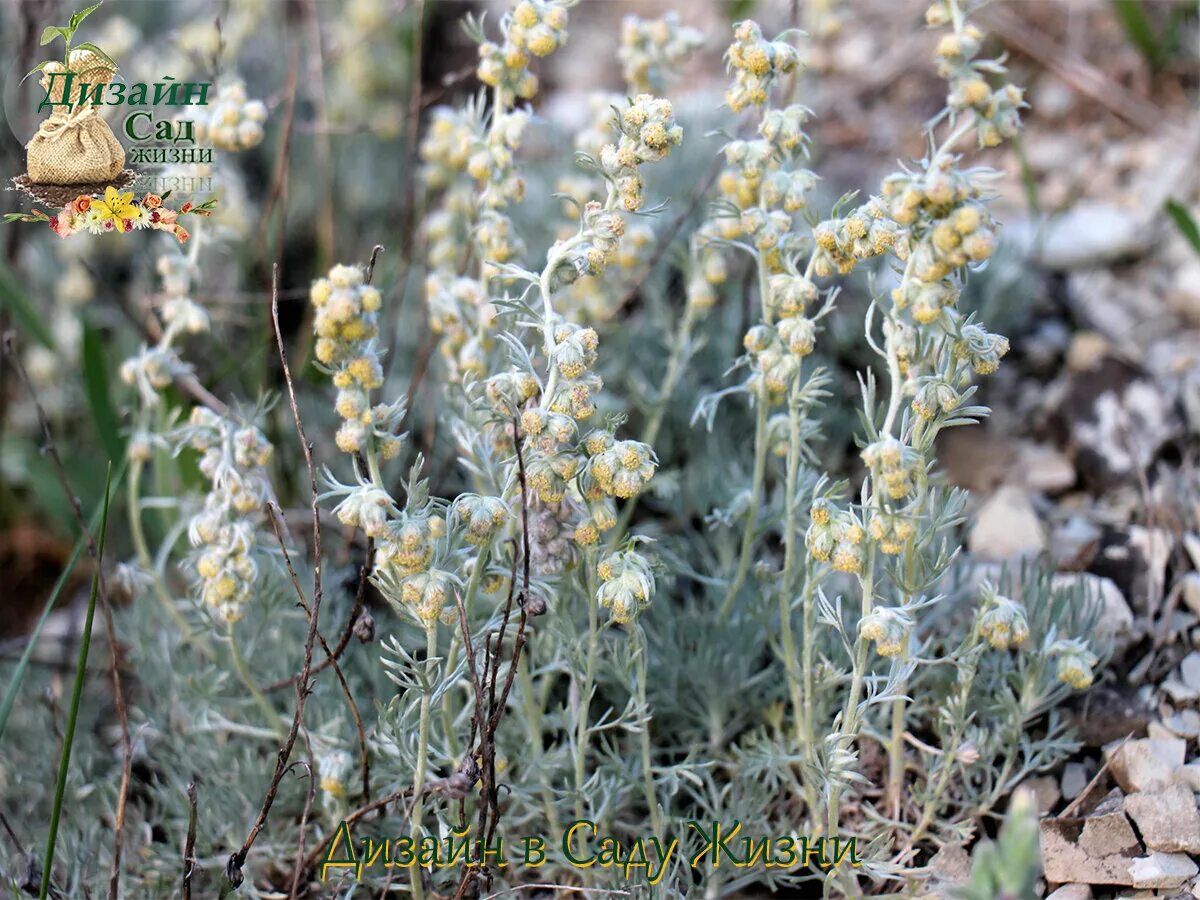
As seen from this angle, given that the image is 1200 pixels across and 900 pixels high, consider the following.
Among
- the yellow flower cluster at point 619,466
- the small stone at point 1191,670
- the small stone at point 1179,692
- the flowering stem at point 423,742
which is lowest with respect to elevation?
the small stone at point 1179,692

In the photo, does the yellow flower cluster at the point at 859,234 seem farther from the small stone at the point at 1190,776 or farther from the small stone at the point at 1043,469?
the small stone at the point at 1043,469

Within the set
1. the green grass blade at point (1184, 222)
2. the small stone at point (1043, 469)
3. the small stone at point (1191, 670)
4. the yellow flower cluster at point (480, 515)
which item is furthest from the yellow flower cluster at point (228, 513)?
the green grass blade at point (1184, 222)

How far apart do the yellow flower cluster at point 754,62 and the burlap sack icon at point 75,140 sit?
1409 mm

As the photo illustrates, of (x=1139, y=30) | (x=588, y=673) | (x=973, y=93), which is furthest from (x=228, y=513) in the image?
(x=1139, y=30)

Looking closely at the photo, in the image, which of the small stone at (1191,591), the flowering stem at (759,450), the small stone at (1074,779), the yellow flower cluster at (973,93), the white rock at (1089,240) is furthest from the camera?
the white rock at (1089,240)

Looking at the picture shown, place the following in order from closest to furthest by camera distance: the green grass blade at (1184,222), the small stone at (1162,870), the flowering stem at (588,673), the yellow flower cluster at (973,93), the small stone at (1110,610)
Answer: the yellow flower cluster at (973,93), the flowering stem at (588,673), the small stone at (1162,870), the small stone at (1110,610), the green grass blade at (1184,222)

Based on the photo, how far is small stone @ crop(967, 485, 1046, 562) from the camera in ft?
9.36

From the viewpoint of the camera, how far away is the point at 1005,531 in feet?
9.48

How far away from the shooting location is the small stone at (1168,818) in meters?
2.07

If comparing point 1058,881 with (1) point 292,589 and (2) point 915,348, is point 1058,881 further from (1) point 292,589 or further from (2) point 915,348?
(1) point 292,589

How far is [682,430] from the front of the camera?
10.5 ft

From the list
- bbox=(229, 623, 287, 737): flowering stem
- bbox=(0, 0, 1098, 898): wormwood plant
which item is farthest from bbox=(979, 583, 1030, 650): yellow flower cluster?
bbox=(229, 623, 287, 737): flowering stem

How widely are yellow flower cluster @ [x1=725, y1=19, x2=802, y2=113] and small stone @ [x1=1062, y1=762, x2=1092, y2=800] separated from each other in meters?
1.47

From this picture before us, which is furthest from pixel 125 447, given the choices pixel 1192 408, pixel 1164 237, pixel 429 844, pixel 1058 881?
pixel 1164 237
